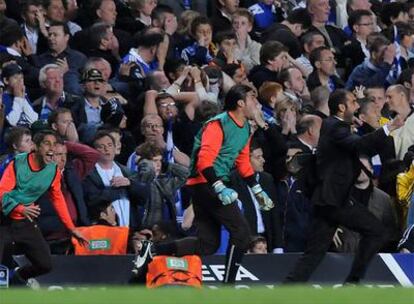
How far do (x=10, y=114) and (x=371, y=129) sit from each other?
4031 mm

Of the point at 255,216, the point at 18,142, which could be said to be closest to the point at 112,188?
the point at 18,142

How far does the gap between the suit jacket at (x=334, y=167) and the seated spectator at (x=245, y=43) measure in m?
4.96

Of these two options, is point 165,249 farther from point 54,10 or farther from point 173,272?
point 54,10

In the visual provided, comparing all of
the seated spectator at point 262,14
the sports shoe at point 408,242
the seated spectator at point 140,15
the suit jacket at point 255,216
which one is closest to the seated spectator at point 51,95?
the suit jacket at point 255,216

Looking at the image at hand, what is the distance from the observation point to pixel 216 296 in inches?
462

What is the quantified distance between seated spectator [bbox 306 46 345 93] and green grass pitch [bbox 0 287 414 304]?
32.7 feet

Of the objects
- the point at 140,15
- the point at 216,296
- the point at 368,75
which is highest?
the point at 216,296

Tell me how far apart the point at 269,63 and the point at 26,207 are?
543cm

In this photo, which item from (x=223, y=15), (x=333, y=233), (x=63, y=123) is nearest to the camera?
(x=333, y=233)

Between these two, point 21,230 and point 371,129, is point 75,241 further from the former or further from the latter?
point 371,129

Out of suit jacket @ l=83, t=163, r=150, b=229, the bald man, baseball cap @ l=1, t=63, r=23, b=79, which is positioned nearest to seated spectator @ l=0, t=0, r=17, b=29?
baseball cap @ l=1, t=63, r=23, b=79

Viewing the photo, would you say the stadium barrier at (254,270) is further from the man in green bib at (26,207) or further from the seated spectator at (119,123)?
the seated spectator at (119,123)

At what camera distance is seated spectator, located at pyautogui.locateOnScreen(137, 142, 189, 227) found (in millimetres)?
18922

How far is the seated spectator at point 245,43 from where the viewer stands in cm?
2244
